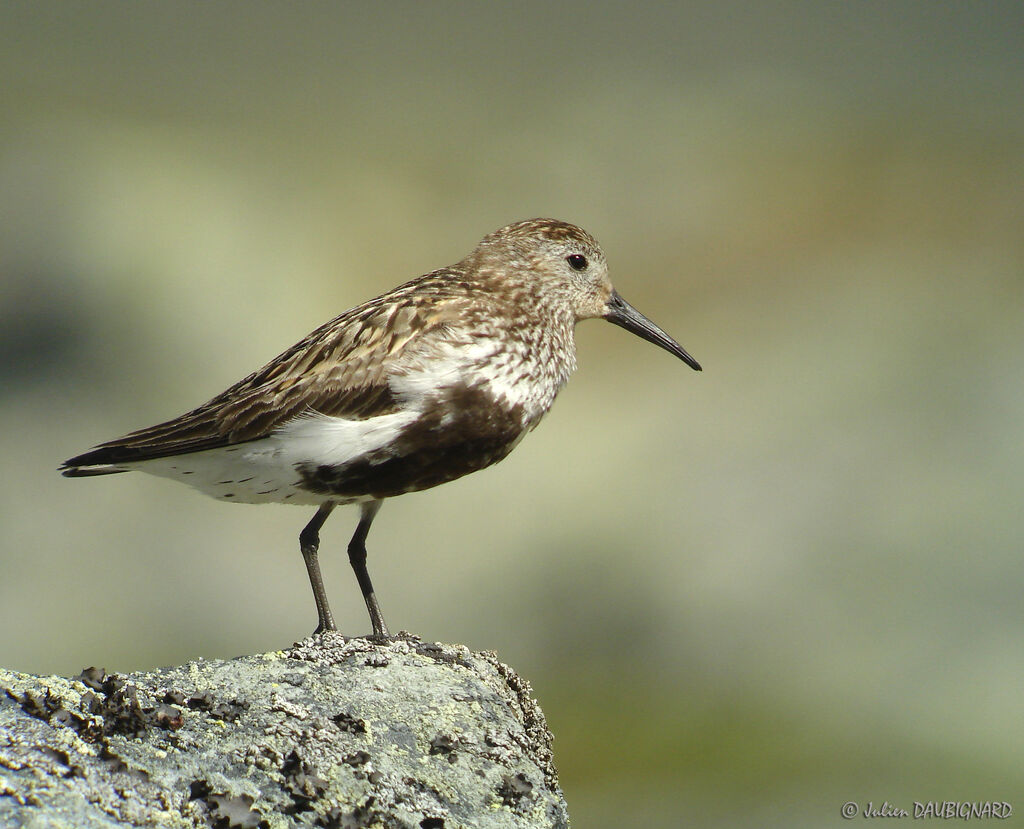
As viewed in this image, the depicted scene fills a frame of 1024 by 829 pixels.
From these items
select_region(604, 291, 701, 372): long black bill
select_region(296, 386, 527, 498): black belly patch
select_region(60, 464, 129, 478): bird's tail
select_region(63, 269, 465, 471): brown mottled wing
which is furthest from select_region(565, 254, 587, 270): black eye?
select_region(60, 464, 129, 478): bird's tail

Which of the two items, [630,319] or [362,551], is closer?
[362,551]

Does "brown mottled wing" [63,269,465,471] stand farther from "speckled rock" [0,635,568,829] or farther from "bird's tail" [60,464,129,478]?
"speckled rock" [0,635,568,829]

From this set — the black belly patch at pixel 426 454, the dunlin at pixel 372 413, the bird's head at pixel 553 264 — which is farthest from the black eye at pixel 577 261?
the black belly patch at pixel 426 454

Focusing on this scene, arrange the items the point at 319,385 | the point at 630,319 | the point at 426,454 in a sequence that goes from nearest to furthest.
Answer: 1. the point at 426,454
2. the point at 319,385
3. the point at 630,319

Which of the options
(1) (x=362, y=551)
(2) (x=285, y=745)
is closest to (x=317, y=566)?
(1) (x=362, y=551)

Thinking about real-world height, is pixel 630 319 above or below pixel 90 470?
above

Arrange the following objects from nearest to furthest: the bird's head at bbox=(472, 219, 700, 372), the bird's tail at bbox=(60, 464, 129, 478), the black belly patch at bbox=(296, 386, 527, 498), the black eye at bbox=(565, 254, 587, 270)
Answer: the black belly patch at bbox=(296, 386, 527, 498) → the bird's tail at bbox=(60, 464, 129, 478) → the bird's head at bbox=(472, 219, 700, 372) → the black eye at bbox=(565, 254, 587, 270)

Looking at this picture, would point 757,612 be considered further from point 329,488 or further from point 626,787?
point 329,488

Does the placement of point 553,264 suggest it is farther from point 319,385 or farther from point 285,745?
point 285,745

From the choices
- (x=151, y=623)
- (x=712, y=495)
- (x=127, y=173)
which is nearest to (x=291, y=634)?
(x=151, y=623)
